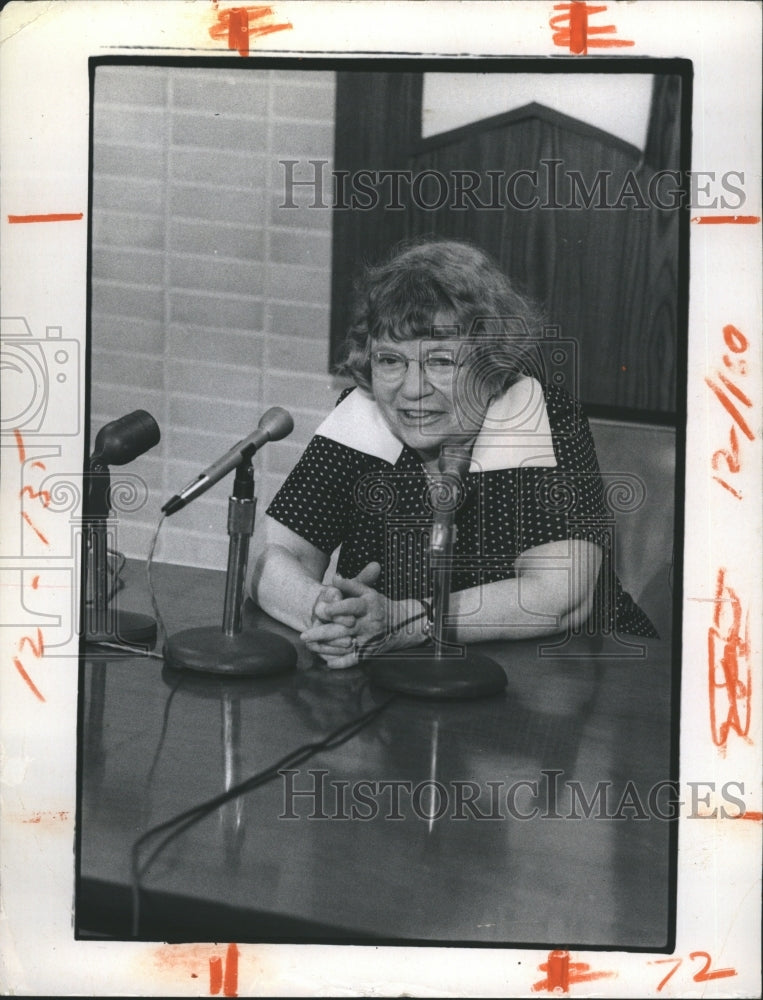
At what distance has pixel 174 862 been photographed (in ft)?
5.04

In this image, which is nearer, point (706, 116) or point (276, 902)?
point (276, 902)

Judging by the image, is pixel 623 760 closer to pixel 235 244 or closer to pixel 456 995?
pixel 456 995

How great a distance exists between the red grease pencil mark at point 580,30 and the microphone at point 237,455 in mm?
509

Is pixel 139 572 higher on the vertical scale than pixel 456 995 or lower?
higher

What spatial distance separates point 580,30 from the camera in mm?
1603

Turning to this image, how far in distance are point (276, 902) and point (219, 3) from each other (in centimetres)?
96

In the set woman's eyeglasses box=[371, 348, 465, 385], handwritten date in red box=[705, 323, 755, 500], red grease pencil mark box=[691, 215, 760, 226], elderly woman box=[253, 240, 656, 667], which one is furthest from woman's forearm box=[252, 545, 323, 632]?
red grease pencil mark box=[691, 215, 760, 226]

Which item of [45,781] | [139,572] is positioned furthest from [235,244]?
[45,781]

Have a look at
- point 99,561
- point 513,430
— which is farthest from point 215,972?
point 513,430

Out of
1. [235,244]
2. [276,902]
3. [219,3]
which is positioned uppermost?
[219,3]

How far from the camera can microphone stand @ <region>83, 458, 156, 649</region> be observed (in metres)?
1.68

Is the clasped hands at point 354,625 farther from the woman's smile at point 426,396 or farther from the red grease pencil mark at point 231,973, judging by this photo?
the red grease pencil mark at point 231,973

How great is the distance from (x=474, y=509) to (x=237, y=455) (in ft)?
0.90

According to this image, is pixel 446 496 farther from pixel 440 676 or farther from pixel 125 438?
pixel 125 438
